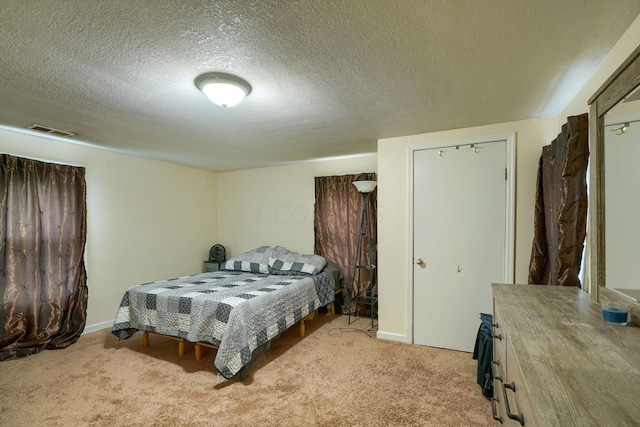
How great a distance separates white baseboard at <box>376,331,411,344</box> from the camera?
3166 millimetres

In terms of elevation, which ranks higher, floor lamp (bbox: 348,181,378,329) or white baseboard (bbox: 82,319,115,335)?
floor lamp (bbox: 348,181,378,329)

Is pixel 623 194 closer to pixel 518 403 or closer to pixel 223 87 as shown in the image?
pixel 518 403

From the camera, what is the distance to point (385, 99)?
2.20 m

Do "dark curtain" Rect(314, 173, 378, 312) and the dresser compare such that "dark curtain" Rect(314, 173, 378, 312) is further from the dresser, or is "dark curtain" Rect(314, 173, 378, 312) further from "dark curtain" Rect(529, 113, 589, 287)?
the dresser

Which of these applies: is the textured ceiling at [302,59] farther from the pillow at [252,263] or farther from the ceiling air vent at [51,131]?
the pillow at [252,263]

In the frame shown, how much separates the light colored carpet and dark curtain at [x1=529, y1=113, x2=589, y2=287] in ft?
3.52

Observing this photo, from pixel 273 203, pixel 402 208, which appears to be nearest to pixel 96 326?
pixel 273 203

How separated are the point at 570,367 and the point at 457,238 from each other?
88.7 inches

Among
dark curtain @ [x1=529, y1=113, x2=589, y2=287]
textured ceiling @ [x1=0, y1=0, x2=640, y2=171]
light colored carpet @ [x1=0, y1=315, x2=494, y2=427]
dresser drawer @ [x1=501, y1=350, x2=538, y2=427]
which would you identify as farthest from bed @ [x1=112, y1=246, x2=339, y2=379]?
dark curtain @ [x1=529, y1=113, x2=589, y2=287]

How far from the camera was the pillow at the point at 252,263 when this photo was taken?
13.7 ft

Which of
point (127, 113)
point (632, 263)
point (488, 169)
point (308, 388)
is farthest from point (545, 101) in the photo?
point (127, 113)

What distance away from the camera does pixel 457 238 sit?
294 cm

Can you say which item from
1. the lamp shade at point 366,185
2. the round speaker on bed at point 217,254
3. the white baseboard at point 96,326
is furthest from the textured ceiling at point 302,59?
the round speaker on bed at point 217,254

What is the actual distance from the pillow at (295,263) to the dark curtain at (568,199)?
7.97 ft
